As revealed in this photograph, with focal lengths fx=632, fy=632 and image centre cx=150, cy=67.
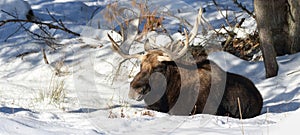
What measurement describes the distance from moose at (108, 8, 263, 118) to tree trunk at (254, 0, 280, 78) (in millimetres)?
Answer: 2032

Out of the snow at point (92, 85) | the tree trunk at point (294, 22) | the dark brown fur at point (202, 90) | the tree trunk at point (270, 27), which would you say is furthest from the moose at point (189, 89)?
the tree trunk at point (294, 22)

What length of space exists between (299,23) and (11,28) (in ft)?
21.9

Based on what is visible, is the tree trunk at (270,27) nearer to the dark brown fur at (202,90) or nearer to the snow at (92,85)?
the snow at (92,85)

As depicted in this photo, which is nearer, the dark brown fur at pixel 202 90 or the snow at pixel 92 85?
the snow at pixel 92 85

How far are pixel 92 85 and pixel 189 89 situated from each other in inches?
115

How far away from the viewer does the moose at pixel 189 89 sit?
25.8 feet

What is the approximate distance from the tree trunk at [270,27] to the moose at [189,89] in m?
2.03

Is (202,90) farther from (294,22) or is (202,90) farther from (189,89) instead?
(294,22)

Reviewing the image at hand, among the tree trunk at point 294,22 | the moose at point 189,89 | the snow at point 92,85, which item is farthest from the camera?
the tree trunk at point 294,22

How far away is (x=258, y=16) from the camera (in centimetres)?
1024

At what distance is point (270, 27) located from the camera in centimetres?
1038

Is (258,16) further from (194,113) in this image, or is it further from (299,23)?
(194,113)

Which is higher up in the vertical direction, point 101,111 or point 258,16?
point 258,16

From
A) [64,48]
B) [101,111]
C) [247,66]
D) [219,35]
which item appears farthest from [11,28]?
[101,111]
